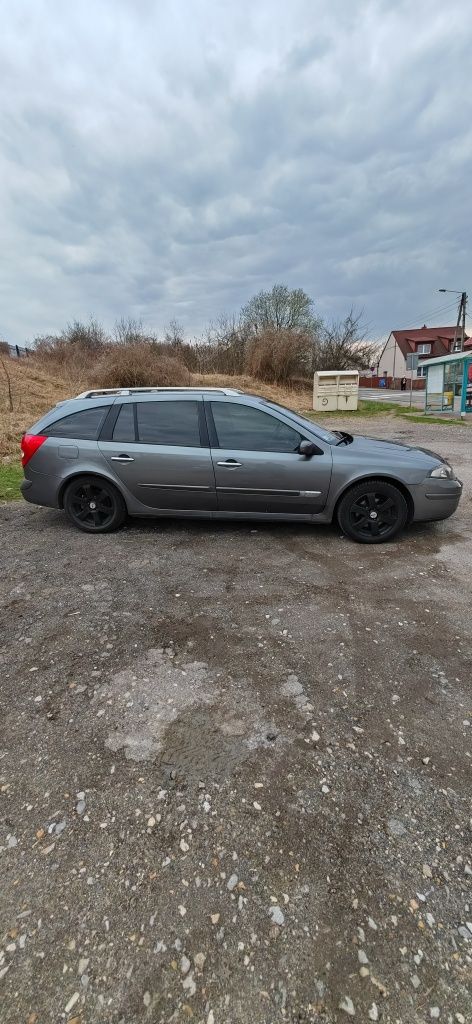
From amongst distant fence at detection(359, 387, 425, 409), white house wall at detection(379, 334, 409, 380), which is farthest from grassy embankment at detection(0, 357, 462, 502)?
white house wall at detection(379, 334, 409, 380)

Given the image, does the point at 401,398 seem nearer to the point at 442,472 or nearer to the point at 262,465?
the point at 442,472

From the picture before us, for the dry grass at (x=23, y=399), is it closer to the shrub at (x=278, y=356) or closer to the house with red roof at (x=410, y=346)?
the shrub at (x=278, y=356)

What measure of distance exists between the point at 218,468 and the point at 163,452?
2.00 ft

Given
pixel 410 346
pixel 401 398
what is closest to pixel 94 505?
pixel 401 398

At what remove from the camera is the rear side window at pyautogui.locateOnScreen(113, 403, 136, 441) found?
475 cm

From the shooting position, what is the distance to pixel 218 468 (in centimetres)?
453

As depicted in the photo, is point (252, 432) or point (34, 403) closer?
point (252, 432)

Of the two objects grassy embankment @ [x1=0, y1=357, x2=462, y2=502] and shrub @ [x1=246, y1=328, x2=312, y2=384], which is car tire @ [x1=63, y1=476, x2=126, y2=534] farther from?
shrub @ [x1=246, y1=328, x2=312, y2=384]

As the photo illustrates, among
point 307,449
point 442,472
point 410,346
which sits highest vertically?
point 410,346

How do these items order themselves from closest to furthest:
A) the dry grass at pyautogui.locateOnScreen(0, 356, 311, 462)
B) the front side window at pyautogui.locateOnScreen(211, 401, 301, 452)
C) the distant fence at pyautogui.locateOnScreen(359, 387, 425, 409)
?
the front side window at pyautogui.locateOnScreen(211, 401, 301, 452), the dry grass at pyautogui.locateOnScreen(0, 356, 311, 462), the distant fence at pyautogui.locateOnScreen(359, 387, 425, 409)

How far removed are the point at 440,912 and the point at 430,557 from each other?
3.14 m

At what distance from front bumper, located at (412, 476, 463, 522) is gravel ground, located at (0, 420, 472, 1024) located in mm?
1223

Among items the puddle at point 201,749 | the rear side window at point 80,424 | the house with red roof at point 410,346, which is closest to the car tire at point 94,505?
the rear side window at point 80,424

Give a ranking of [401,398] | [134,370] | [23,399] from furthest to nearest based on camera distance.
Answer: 1. [401,398]
2. [134,370]
3. [23,399]
